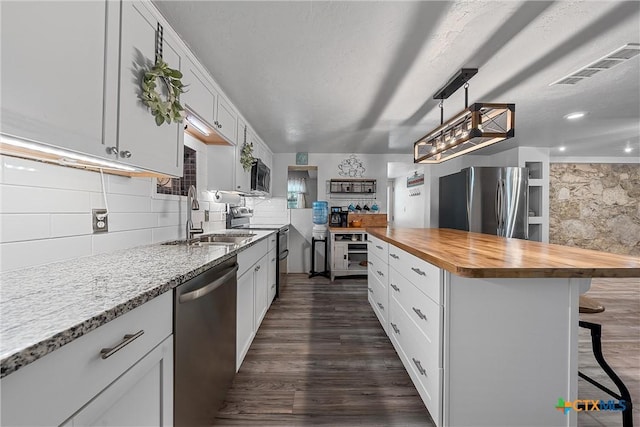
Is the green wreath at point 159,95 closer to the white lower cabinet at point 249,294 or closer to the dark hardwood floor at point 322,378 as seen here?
the white lower cabinet at point 249,294

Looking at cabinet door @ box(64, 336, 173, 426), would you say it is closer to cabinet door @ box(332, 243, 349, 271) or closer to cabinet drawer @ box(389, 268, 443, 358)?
cabinet drawer @ box(389, 268, 443, 358)

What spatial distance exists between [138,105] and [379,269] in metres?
2.29

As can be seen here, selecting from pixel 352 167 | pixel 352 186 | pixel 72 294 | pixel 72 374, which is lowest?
pixel 72 374

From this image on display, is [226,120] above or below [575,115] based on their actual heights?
below

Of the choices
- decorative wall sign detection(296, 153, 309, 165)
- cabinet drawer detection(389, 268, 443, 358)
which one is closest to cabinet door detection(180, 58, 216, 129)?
cabinet drawer detection(389, 268, 443, 358)

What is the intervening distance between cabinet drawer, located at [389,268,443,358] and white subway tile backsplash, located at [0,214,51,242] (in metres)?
1.74

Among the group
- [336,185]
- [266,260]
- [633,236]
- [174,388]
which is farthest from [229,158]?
[633,236]

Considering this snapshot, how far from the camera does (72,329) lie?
56 cm

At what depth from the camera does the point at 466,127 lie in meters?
2.05

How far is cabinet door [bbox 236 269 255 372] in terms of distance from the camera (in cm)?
185

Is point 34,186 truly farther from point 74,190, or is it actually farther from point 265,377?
point 265,377

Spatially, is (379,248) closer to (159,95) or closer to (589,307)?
(589,307)

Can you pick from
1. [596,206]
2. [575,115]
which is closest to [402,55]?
[575,115]

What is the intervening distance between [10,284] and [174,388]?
0.62 metres
